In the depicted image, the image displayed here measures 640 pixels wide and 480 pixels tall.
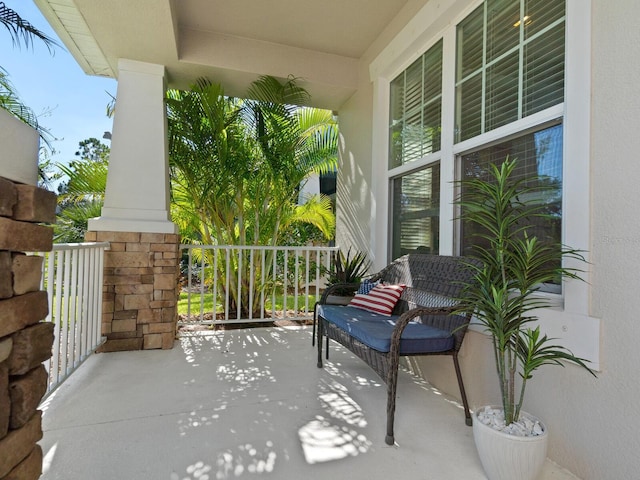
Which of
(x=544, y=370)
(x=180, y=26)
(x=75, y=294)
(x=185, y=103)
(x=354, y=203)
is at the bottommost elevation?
(x=544, y=370)

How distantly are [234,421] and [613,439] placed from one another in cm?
188

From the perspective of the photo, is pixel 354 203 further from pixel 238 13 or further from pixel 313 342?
pixel 238 13

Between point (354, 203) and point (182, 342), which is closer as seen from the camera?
point (182, 342)

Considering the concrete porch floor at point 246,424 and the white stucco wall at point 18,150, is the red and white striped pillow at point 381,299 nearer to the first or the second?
the concrete porch floor at point 246,424

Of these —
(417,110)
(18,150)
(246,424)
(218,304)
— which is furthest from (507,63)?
(218,304)

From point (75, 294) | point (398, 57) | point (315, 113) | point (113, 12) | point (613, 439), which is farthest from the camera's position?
point (315, 113)

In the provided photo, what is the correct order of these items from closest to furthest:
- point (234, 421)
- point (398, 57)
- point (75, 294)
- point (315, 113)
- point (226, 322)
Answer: point (234, 421) < point (75, 294) < point (398, 57) < point (226, 322) < point (315, 113)

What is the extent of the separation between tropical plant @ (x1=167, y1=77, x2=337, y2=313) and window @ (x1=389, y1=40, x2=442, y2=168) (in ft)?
4.05

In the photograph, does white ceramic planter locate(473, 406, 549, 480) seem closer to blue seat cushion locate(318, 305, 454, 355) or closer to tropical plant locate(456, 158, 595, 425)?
tropical plant locate(456, 158, 595, 425)

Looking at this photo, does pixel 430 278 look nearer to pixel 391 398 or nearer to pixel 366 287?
pixel 366 287

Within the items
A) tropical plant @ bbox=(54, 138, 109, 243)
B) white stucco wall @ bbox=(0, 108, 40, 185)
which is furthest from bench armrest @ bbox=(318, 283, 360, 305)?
tropical plant @ bbox=(54, 138, 109, 243)

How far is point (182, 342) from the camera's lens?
12.2 ft

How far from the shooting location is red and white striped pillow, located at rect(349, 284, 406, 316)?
2.80 metres

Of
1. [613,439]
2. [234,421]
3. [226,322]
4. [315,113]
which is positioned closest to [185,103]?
[315,113]
